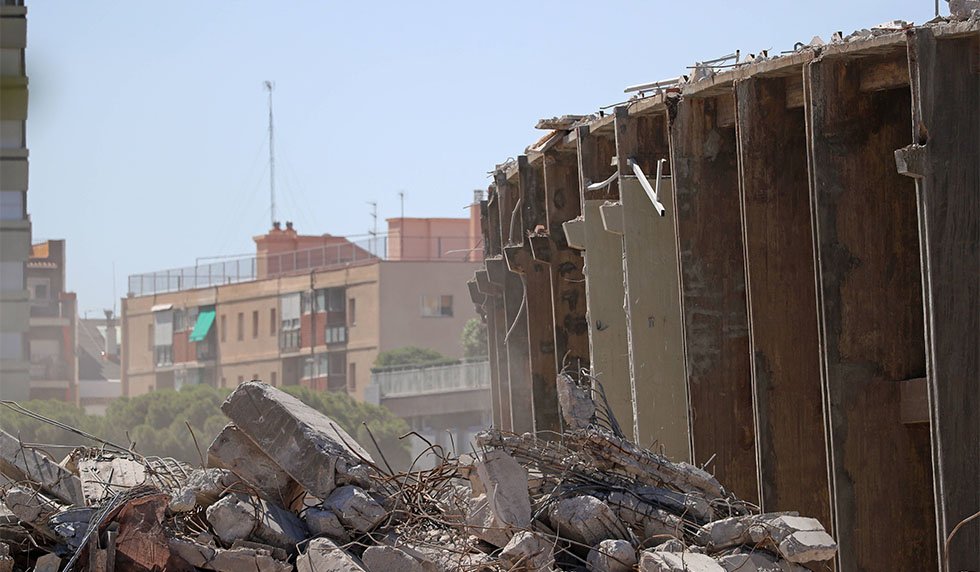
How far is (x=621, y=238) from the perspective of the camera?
13438 millimetres

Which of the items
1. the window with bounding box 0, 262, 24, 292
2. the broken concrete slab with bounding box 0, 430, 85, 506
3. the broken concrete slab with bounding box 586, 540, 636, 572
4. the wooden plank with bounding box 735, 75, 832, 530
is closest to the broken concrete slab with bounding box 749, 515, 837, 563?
the broken concrete slab with bounding box 586, 540, 636, 572

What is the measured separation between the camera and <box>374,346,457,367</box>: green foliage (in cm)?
6562

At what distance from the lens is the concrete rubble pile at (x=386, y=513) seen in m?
7.86

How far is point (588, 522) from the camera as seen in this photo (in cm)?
805

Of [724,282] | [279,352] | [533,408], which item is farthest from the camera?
[279,352]

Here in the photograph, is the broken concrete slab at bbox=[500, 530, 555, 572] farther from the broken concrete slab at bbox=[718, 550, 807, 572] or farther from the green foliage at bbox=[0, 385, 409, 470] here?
the green foliage at bbox=[0, 385, 409, 470]

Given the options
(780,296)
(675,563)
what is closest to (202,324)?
(780,296)

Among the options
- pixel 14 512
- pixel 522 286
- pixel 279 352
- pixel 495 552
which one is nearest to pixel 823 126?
pixel 495 552

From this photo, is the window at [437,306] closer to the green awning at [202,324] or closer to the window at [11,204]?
the green awning at [202,324]

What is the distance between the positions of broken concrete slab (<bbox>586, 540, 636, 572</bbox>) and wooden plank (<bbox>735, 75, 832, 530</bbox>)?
3.01 meters

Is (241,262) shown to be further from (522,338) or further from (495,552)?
(495,552)

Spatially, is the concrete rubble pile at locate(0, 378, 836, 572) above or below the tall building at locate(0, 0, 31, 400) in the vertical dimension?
below

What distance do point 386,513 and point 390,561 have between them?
546 millimetres

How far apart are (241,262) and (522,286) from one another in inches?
2225
